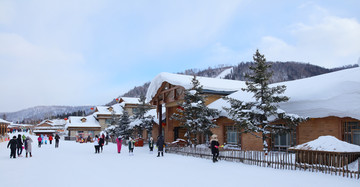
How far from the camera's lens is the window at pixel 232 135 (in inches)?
855

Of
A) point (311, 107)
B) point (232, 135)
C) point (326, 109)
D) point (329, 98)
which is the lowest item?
point (232, 135)

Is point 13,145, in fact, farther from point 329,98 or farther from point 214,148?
point 329,98

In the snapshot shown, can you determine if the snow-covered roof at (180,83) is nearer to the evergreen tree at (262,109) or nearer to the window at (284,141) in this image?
the evergreen tree at (262,109)

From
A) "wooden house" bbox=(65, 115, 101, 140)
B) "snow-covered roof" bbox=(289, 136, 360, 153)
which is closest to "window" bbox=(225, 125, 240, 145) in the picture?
"snow-covered roof" bbox=(289, 136, 360, 153)

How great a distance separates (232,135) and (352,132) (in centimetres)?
882

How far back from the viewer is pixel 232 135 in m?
22.3

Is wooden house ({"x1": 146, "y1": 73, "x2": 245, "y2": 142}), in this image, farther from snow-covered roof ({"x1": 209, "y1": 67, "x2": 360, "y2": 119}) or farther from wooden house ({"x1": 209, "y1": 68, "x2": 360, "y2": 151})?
snow-covered roof ({"x1": 209, "y1": 67, "x2": 360, "y2": 119})

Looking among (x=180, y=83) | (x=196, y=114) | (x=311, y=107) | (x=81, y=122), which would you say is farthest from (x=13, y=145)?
(x=81, y=122)

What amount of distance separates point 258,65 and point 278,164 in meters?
6.34

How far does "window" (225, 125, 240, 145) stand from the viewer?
2172cm

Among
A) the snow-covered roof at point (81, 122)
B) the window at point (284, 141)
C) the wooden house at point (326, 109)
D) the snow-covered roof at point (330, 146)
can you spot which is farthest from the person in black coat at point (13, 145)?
the snow-covered roof at point (81, 122)

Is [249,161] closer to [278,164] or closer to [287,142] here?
[278,164]

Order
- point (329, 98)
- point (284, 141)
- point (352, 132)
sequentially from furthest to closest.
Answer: point (284, 141)
point (329, 98)
point (352, 132)

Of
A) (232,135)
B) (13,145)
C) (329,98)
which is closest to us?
(329,98)
